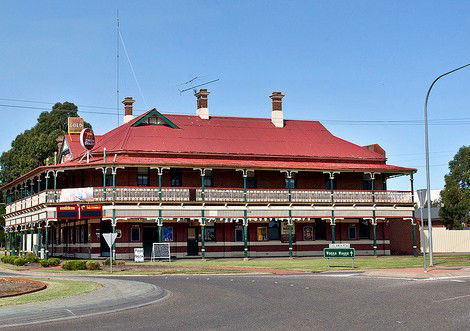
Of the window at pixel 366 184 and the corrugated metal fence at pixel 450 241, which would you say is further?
the corrugated metal fence at pixel 450 241

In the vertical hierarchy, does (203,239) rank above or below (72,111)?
below

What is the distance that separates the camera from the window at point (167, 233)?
4862 centimetres

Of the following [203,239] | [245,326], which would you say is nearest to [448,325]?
[245,326]

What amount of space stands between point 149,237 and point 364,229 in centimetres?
1742

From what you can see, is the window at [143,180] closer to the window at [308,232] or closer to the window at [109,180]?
the window at [109,180]

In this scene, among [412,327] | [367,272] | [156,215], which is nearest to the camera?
[412,327]

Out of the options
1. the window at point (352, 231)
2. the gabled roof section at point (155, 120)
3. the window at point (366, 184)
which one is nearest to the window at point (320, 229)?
the window at point (352, 231)

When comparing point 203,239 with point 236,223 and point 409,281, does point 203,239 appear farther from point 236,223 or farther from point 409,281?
point 409,281

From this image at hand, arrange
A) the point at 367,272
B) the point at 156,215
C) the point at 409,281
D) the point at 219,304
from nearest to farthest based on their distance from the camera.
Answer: the point at 219,304, the point at 409,281, the point at 367,272, the point at 156,215

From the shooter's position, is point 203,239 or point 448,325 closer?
point 448,325

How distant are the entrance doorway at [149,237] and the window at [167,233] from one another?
55 centimetres

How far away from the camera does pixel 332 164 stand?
171 feet

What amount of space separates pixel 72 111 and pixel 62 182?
27178 millimetres

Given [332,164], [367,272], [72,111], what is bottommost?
[367,272]
